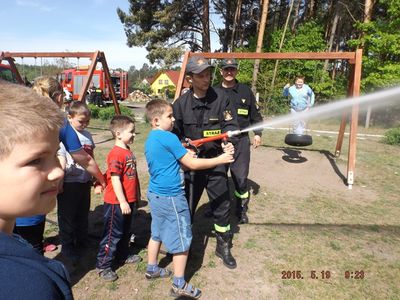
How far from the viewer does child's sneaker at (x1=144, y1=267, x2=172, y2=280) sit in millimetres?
3295

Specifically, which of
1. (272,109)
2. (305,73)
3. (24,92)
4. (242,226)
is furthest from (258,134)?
(305,73)

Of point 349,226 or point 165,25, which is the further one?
point 165,25

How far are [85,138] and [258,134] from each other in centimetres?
277

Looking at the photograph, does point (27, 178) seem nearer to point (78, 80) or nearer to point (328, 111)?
point (328, 111)

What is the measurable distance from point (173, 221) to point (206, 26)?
79.3ft

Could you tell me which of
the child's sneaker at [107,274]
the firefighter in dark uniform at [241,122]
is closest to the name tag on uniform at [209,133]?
the firefighter in dark uniform at [241,122]

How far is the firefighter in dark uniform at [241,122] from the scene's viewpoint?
4.63 metres

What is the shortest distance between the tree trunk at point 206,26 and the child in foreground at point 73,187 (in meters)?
23.0

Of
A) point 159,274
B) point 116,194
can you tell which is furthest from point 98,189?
point 159,274

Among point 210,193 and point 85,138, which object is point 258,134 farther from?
point 85,138

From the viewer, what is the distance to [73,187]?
11.5 ft

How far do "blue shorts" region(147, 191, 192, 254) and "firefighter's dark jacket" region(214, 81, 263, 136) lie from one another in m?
2.28

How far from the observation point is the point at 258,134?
17.3 feet

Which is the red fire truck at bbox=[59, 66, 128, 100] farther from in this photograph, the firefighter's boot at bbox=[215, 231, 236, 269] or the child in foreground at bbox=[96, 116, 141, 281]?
the firefighter's boot at bbox=[215, 231, 236, 269]
